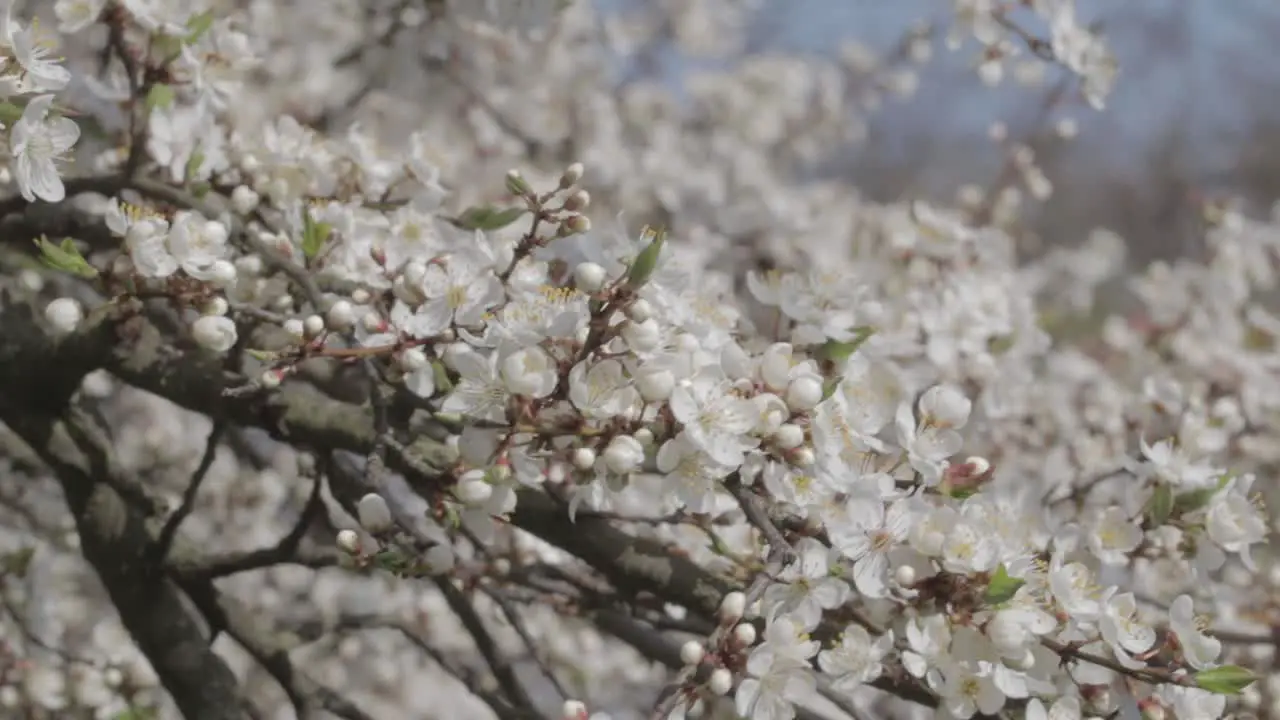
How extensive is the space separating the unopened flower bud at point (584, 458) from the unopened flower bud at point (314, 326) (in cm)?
36

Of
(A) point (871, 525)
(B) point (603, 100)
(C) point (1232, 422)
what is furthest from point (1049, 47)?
(B) point (603, 100)

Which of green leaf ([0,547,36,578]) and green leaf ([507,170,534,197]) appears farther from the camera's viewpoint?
green leaf ([0,547,36,578])

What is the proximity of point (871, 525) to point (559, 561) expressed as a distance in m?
1.17

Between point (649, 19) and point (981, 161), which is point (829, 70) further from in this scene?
point (981, 161)

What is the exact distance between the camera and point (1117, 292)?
567 inches

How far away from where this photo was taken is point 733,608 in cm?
124

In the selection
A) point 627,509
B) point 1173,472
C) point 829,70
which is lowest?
point 829,70

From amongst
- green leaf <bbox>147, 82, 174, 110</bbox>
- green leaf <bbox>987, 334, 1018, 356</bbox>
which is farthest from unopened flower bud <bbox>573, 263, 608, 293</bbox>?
green leaf <bbox>987, 334, 1018, 356</bbox>

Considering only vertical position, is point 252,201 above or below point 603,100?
above

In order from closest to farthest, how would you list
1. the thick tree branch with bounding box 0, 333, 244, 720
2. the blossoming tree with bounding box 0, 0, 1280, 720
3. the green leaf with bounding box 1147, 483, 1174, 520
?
the blossoming tree with bounding box 0, 0, 1280, 720 < the green leaf with bounding box 1147, 483, 1174, 520 < the thick tree branch with bounding box 0, 333, 244, 720

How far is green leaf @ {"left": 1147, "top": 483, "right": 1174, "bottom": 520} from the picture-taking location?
5.32ft

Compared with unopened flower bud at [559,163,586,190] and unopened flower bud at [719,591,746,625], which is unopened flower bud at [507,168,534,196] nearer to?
unopened flower bud at [559,163,586,190]

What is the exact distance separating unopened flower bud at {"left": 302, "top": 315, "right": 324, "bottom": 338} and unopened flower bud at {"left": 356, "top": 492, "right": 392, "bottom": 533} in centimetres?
22

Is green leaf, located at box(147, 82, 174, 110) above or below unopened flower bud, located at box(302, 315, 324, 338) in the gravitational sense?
above
